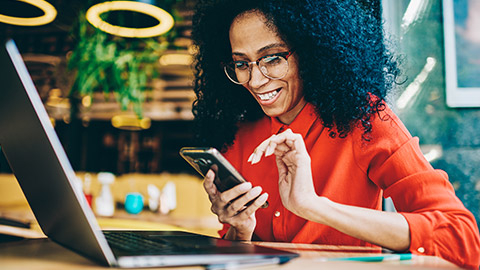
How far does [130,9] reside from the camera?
2.30 meters

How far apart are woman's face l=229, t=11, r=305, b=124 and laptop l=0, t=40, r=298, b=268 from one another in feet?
2.23

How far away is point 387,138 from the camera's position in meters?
1.02

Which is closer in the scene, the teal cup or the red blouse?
the red blouse

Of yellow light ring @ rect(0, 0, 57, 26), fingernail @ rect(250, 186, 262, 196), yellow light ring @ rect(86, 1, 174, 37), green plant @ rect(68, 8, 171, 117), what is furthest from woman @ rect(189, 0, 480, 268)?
green plant @ rect(68, 8, 171, 117)

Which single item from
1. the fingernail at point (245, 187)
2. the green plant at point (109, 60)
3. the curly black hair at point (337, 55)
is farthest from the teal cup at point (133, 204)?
the fingernail at point (245, 187)

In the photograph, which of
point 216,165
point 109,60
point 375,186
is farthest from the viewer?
point 109,60

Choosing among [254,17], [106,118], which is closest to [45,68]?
[106,118]

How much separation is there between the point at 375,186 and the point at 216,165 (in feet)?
1.76

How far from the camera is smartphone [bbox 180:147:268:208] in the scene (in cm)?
78

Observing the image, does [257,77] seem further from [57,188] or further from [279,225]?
[57,188]

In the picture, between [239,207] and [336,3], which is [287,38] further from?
[239,207]

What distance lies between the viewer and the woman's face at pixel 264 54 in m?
1.20

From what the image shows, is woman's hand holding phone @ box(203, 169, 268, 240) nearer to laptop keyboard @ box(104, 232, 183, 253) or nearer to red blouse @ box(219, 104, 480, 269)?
red blouse @ box(219, 104, 480, 269)

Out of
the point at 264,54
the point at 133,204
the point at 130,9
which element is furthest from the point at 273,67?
the point at 133,204
